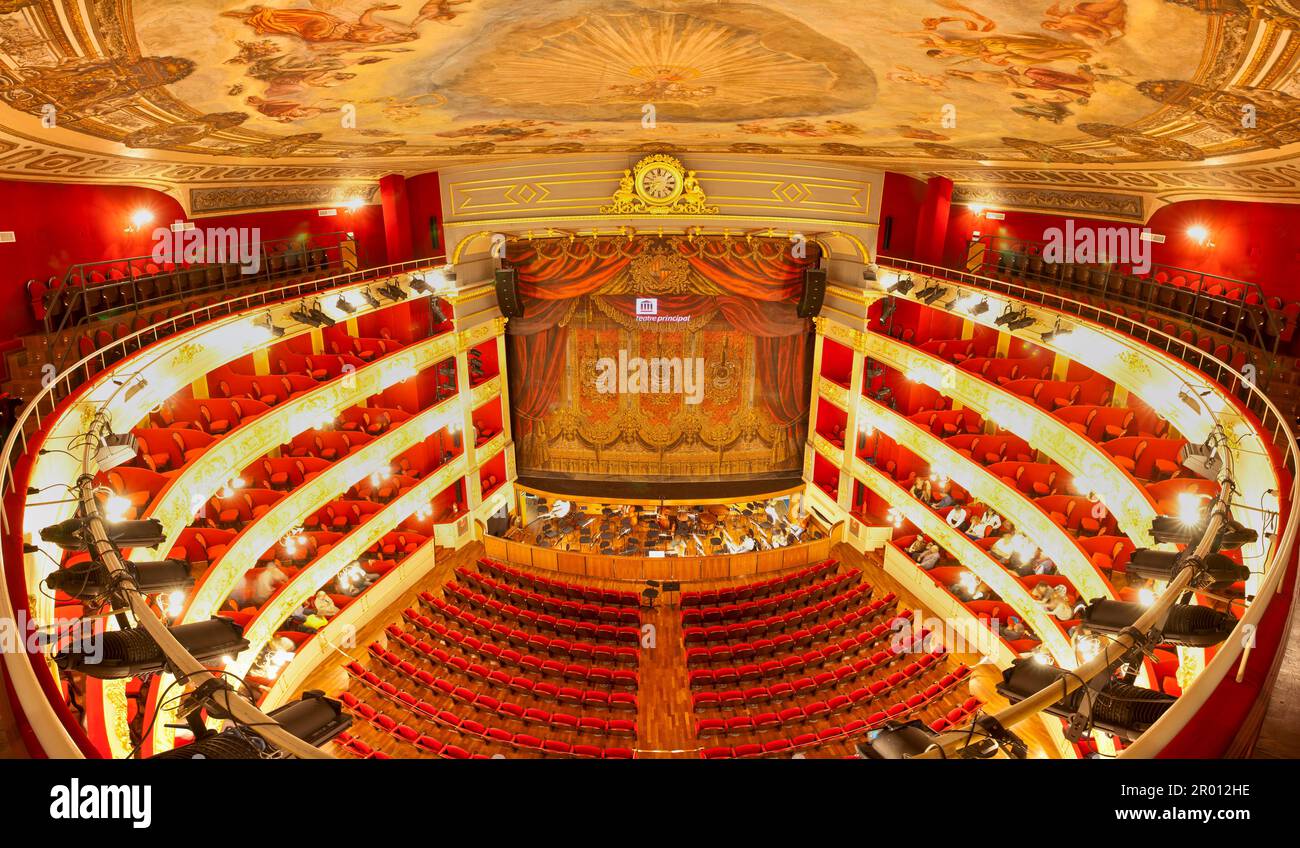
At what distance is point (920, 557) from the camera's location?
15797 millimetres

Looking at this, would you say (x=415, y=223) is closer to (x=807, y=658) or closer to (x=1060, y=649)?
(x=807, y=658)

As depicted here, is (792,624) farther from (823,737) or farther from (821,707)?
(823,737)

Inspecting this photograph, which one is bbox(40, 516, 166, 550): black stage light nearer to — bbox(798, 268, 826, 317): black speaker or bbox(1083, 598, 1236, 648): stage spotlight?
bbox(1083, 598, 1236, 648): stage spotlight

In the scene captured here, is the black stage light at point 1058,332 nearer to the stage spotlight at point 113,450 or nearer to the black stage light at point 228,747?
the black stage light at point 228,747

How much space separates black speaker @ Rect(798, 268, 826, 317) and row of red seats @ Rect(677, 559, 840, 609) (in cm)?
596

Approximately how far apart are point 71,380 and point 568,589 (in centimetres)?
950

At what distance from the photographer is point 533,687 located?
12344mm

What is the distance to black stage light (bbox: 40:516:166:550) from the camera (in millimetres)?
4754

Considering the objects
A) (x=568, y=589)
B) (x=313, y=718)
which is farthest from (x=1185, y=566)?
(x=568, y=589)

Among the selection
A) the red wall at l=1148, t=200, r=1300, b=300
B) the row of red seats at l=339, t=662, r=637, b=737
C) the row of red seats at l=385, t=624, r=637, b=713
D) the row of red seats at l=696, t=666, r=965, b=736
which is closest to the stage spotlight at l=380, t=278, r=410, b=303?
the row of red seats at l=385, t=624, r=637, b=713

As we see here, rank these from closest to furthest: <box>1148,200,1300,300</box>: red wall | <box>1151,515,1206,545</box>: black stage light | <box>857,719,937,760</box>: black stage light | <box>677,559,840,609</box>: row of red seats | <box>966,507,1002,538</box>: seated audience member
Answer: <box>857,719,937,760</box>: black stage light, <box>1151,515,1206,545</box>: black stage light, <box>1148,200,1300,300</box>: red wall, <box>966,507,1002,538</box>: seated audience member, <box>677,559,840,609</box>: row of red seats

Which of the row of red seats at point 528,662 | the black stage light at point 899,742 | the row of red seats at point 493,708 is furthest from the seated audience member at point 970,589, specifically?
the black stage light at point 899,742

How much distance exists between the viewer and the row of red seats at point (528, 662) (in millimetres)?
12609
